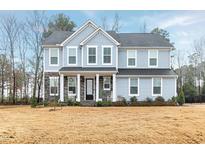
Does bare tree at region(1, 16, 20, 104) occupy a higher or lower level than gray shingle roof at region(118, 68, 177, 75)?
higher

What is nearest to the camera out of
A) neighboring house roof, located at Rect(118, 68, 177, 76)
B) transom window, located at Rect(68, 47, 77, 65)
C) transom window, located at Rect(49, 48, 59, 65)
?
neighboring house roof, located at Rect(118, 68, 177, 76)

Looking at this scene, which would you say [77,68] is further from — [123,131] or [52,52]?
[123,131]

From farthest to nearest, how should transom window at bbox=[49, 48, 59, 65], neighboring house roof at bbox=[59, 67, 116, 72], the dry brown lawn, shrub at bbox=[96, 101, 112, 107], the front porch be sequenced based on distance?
transom window at bbox=[49, 48, 59, 65] → the front porch → neighboring house roof at bbox=[59, 67, 116, 72] → shrub at bbox=[96, 101, 112, 107] → the dry brown lawn

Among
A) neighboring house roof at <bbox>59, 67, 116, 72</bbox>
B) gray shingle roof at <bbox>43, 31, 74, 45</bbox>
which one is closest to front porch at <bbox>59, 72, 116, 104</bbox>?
neighboring house roof at <bbox>59, 67, 116, 72</bbox>

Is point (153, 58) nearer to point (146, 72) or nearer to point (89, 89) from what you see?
point (146, 72)

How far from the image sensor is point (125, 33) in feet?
87.4

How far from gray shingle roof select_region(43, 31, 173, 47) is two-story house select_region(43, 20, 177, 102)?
67 mm

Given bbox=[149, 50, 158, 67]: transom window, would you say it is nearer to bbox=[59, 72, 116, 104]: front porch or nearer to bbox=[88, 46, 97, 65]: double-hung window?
bbox=[59, 72, 116, 104]: front porch

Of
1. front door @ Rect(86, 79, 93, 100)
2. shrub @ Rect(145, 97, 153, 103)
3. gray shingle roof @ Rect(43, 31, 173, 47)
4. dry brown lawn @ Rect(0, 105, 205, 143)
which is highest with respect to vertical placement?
gray shingle roof @ Rect(43, 31, 173, 47)

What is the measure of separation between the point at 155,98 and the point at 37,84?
10.9m

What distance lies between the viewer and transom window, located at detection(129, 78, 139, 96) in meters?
23.6

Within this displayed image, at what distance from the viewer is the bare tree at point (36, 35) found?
30438 millimetres
